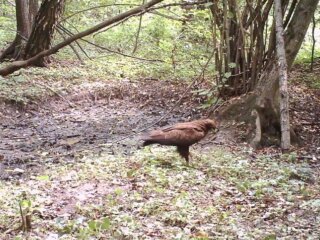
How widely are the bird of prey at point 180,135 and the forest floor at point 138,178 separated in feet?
1.22

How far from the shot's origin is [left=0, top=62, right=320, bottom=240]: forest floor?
4.74 metres

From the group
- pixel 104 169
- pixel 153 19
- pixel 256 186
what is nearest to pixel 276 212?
pixel 256 186

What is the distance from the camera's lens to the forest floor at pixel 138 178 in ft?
15.5

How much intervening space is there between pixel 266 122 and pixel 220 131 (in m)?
0.79

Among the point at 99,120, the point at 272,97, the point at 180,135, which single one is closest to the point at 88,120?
the point at 99,120

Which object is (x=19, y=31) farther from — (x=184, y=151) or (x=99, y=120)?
(x=184, y=151)

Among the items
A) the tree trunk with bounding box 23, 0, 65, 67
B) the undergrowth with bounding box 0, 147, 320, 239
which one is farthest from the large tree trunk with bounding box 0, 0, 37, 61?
the undergrowth with bounding box 0, 147, 320, 239

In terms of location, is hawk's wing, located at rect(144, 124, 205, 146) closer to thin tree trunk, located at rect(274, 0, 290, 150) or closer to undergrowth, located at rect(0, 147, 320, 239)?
undergrowth, located at rect(0, 147, 320, 239)

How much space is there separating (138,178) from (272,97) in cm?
329

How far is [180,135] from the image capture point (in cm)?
624

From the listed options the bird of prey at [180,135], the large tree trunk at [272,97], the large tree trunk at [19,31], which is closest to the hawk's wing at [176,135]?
the bird of prey at [180,135]

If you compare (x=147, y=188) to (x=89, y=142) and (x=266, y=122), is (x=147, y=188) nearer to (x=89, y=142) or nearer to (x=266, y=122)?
(x=89, y=142)

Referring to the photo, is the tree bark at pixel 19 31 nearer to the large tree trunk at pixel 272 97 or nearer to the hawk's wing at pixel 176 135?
the large tree trunk at pixel 272 97

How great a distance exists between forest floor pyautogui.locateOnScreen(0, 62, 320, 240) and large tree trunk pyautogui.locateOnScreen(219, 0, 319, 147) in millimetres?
366
